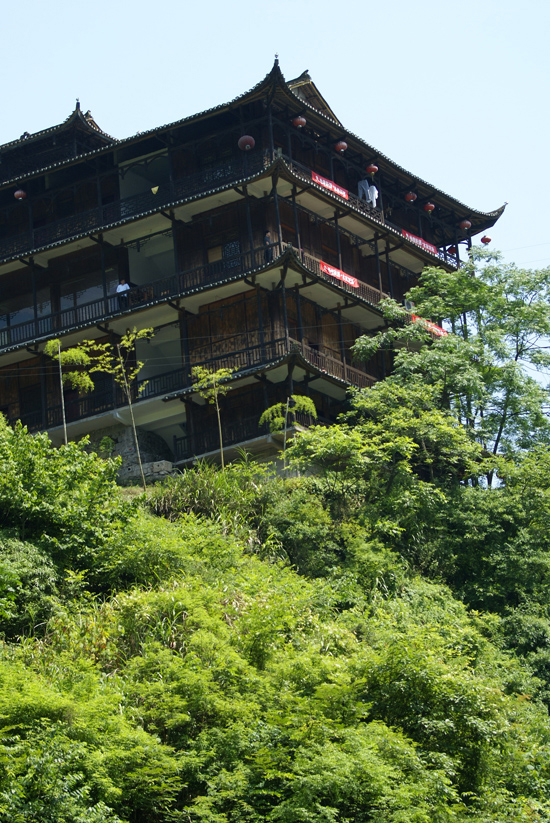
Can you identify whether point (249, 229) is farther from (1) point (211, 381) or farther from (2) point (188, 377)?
(1) point (211, 381)

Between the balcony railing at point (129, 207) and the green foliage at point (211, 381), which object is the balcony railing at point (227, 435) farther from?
the balcony railing at point (129, 207)

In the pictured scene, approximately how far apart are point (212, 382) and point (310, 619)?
11.9m

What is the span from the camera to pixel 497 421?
32.9 meters

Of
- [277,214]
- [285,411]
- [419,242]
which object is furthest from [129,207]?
[419,242]

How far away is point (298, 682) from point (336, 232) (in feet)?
71.2

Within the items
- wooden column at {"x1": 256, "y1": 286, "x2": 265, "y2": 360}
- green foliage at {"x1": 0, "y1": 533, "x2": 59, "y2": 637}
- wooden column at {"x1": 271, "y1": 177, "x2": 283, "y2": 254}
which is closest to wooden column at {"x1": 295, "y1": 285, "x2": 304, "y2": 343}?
wooden column at {"x1": 256, "y1": 286, "x2": 265, "y2": 360}

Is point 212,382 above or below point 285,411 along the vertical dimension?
above

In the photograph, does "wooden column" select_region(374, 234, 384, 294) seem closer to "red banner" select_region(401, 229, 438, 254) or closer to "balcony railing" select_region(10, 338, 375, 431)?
"red banner" select_region(401, 229, 438, 254)

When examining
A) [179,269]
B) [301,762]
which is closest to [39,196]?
[179,269]

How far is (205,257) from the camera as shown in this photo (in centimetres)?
3609

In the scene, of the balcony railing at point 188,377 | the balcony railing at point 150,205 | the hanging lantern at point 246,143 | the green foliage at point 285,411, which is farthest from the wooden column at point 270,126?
the green foliage at point 285,411

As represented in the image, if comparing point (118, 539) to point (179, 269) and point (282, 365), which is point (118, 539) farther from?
point (179, 269)

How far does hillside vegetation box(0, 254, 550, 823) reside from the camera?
1475cm

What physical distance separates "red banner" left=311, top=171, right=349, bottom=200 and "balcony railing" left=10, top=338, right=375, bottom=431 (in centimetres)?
522
